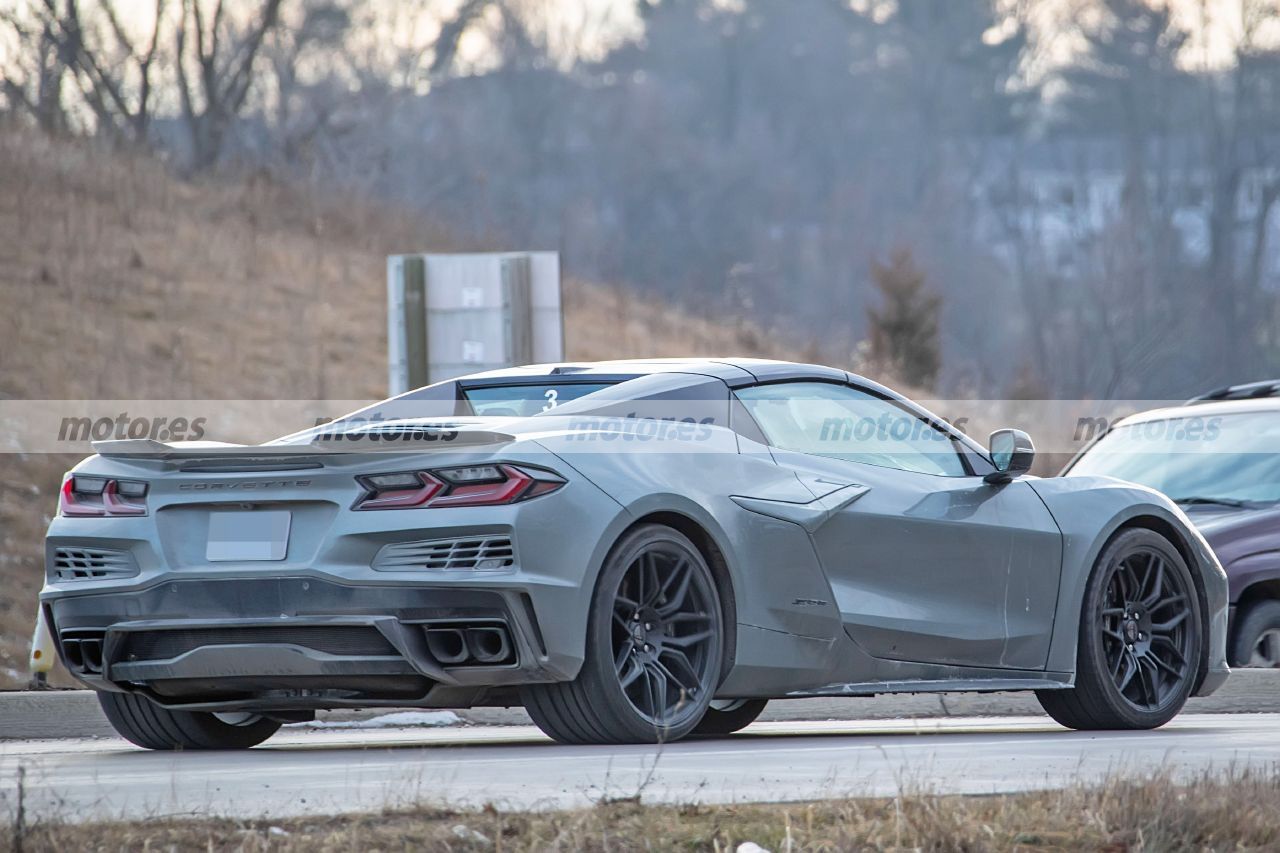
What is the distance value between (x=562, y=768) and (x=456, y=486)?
42.1 inches

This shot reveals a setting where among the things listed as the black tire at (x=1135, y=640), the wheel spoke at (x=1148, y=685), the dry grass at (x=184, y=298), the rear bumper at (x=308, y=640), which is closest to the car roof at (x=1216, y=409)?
the black tire at (x=1135, y=640)

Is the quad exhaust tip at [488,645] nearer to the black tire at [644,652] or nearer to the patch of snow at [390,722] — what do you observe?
the black tire at [644,652]

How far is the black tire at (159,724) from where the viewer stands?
7.30 metres

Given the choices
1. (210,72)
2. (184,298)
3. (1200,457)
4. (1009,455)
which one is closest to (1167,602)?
(1009,455)

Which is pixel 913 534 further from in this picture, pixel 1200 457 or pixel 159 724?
pixel 1200 457

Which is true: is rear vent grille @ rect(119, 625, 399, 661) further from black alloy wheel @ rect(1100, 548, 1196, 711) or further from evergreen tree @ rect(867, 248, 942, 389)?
evergreen tree @ rect(867, 248, 942, 389)

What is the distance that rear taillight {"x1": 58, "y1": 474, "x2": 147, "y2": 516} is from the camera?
22.0ft

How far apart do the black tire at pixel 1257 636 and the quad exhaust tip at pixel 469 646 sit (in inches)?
225

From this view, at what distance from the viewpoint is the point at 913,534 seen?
7.65m

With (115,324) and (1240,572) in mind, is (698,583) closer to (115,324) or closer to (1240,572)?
(1240,572)

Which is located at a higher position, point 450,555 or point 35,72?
point 35,72

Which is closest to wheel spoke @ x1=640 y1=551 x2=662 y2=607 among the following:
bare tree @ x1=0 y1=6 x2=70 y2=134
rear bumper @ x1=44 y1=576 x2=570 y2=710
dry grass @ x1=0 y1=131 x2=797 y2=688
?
rear bumper @ x1=44 y1=576 x2=570 y2=710

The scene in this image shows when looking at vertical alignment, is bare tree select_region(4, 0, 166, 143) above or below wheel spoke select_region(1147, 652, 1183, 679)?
above

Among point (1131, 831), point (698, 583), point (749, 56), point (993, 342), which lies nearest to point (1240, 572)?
point (698, 583)
